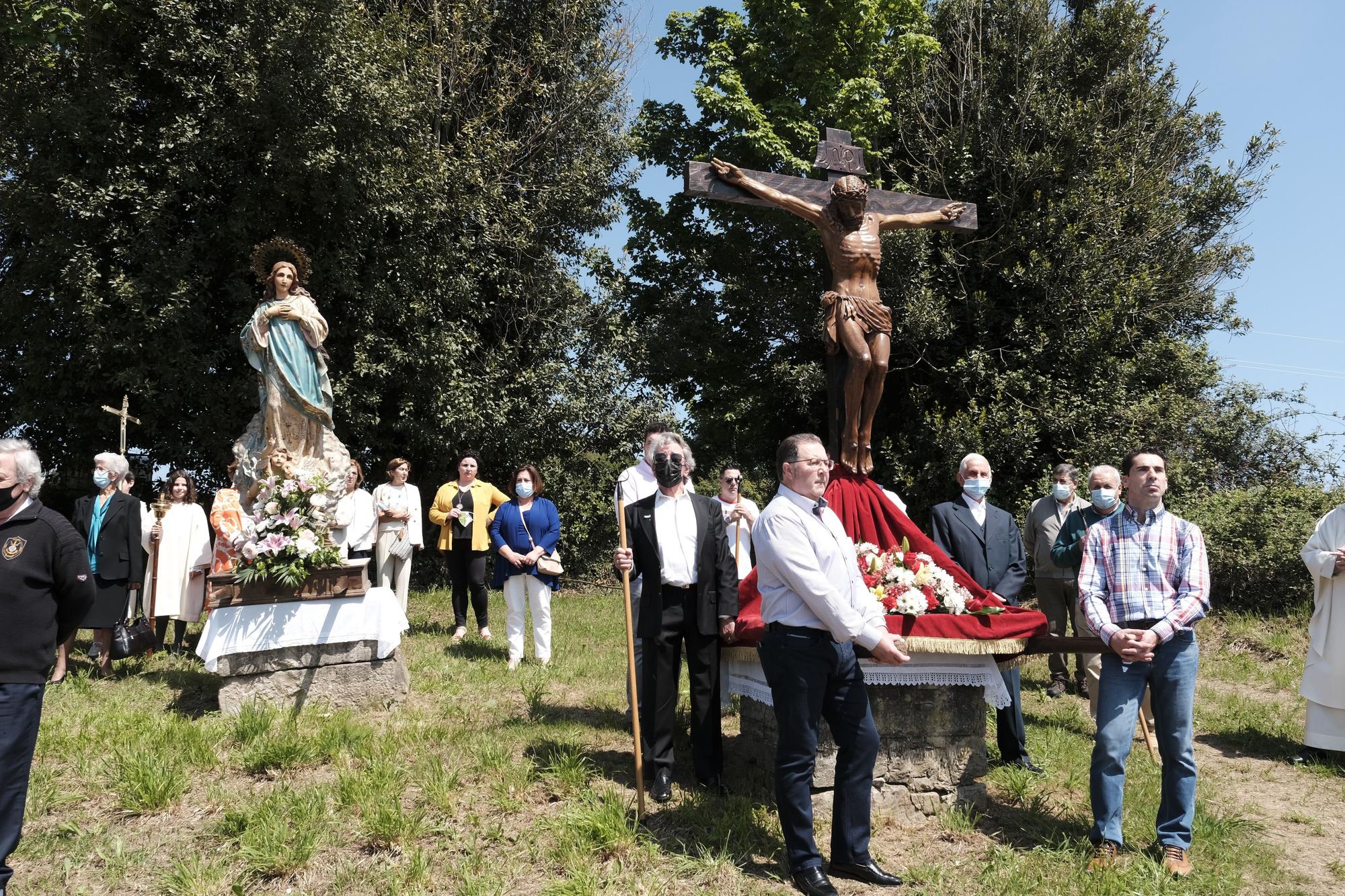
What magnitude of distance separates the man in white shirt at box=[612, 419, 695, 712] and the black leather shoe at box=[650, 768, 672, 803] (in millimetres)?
536

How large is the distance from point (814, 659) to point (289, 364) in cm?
587

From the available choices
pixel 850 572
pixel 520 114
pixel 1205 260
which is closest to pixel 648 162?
pixel 520 114

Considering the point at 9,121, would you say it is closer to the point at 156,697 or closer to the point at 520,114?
the point at 520,114

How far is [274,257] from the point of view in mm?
8680

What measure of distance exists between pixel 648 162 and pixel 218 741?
56.2 feet

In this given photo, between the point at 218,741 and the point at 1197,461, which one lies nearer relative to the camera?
the point at 218,741

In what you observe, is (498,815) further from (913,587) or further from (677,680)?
(913,587)

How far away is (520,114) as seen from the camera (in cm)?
1833

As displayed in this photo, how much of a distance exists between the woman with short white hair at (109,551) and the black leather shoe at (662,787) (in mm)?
5553

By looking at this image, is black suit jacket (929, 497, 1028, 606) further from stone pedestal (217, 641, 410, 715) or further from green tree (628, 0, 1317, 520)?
green tree (628, 0, 1317, 520)

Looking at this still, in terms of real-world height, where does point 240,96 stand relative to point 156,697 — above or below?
above

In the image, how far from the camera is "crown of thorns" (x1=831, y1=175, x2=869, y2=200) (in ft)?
20.3

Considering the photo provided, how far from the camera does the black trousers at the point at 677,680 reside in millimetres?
5648

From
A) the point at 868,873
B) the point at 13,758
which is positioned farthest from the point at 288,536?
the point at 868,873
